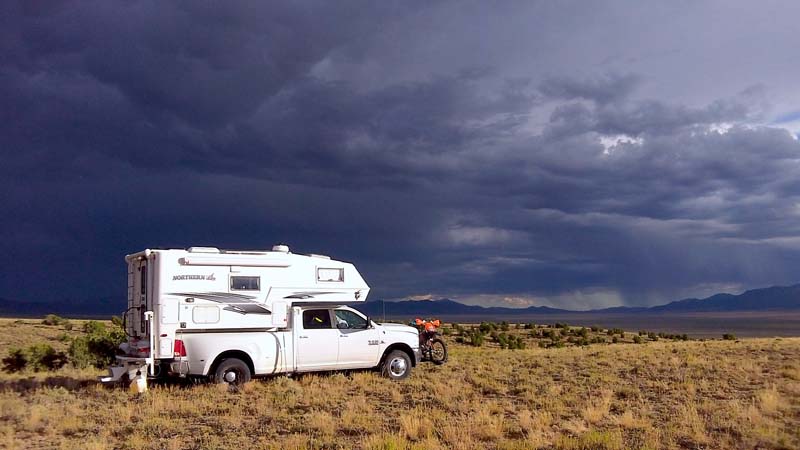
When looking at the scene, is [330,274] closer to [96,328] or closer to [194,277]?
[194,277]

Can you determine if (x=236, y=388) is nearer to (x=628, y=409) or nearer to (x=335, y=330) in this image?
(x=335, y=330)

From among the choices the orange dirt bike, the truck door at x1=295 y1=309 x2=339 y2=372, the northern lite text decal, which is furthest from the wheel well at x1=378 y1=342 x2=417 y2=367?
the northern lite text decal

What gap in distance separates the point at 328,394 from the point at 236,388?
2089mm

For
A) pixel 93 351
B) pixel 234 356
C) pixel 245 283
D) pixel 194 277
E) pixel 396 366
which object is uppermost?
pixel 194 277

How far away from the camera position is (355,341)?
1717cm

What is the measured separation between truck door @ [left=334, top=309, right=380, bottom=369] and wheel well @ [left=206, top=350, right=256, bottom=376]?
2071 millimetres

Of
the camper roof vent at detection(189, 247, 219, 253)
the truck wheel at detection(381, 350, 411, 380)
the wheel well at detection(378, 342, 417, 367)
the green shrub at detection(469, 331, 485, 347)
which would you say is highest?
the camper roof vent at detection(189, 247, 219, 253)

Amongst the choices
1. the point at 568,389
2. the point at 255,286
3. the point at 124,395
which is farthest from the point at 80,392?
the point at 568,389

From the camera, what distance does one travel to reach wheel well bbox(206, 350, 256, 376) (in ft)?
51.8

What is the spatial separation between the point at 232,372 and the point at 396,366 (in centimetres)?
408

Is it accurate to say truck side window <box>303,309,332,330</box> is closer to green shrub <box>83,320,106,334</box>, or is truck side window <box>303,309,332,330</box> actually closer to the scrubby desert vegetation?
the scrubby desert vegetation

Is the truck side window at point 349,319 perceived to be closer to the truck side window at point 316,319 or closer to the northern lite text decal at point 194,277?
the truck side window at point 316,319

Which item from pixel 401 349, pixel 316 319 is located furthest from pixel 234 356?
pixel 401 349

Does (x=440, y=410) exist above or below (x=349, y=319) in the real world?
below
